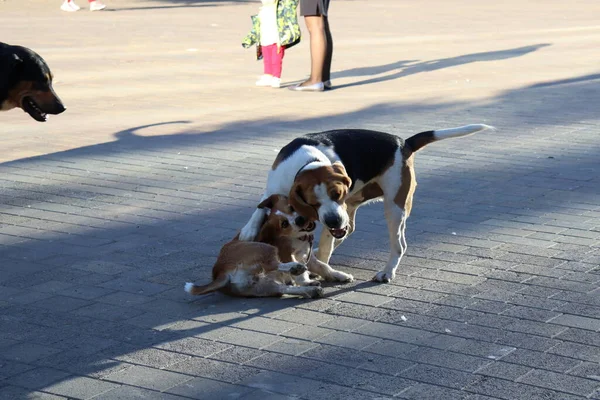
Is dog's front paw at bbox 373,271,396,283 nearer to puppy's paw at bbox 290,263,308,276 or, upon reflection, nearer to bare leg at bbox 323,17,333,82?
puppy's paw at bbox 290,263,308,276

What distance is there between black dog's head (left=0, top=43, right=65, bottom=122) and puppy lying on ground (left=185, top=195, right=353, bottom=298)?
93.1 inches

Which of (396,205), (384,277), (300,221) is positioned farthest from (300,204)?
(384,277)

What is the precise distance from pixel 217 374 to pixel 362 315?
3.36ft

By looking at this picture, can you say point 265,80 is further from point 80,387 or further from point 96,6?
point 96,6

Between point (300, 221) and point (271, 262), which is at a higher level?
point (300, 221)

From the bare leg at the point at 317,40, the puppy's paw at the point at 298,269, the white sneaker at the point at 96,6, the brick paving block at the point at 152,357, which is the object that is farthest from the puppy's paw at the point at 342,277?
the white sneaker at the point at 96,6

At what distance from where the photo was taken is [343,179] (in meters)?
4.91

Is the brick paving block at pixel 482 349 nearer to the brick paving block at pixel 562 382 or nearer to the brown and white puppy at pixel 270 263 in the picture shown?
the brick paving block at pixel 562 382

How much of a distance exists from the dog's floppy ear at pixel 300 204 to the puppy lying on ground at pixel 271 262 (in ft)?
0.29

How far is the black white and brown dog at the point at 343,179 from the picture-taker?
4.88 m

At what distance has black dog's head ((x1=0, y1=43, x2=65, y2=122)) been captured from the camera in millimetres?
6660

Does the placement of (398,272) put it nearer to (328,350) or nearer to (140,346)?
(328,350)

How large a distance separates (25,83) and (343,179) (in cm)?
296

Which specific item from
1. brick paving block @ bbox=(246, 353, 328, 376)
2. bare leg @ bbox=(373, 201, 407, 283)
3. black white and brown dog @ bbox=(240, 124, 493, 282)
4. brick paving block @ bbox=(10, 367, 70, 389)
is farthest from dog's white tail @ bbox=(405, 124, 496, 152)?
brick paving block @ bbox=(10, 367, 70, 389)
